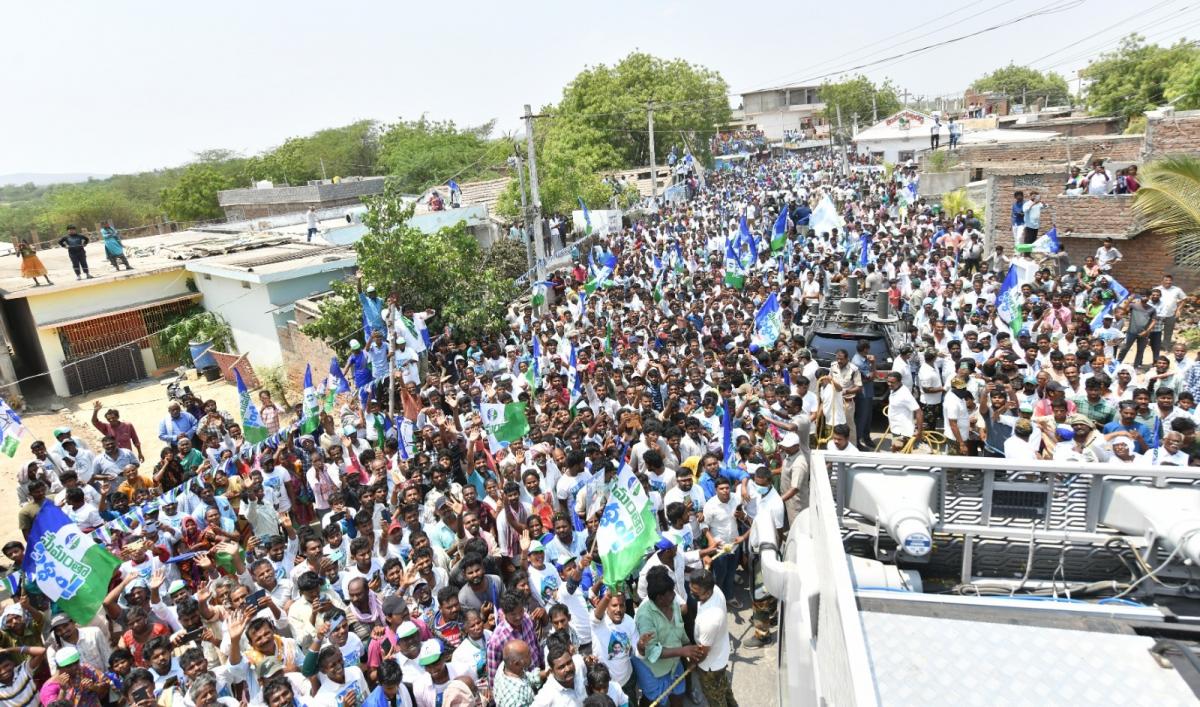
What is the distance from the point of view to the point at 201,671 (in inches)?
176

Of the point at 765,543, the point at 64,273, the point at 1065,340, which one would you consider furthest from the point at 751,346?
the point at 64,273

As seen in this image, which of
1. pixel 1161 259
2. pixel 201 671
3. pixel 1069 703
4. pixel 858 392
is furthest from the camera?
pixel 1161 259

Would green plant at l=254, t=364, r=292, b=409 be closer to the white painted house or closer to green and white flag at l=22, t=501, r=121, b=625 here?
the white painted house

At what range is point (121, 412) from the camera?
16781 mm

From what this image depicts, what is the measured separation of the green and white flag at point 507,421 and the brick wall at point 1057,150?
19.6 meters

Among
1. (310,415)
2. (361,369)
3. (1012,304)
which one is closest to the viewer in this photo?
(310,415)

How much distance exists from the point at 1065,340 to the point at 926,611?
761 cm

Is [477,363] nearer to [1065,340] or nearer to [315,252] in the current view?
[1065,340]

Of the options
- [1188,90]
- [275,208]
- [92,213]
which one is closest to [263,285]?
[275,208]

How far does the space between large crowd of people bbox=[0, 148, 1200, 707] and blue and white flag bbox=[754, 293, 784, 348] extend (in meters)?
0.04

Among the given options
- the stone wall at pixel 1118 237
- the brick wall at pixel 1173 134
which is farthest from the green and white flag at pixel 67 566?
the brick wall at pixel 1173 134

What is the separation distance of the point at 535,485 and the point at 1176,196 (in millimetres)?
10595

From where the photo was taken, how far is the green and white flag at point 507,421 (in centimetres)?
869

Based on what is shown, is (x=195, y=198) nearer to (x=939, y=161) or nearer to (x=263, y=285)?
(x=263, y=285)
